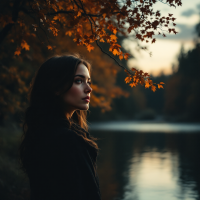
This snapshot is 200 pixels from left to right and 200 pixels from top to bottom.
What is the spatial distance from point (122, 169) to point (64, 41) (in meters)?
5.11

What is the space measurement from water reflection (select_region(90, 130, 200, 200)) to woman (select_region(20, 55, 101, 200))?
4.58 m

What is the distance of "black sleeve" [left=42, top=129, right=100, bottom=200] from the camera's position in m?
1.57

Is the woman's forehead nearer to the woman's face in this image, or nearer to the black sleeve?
the woman's face

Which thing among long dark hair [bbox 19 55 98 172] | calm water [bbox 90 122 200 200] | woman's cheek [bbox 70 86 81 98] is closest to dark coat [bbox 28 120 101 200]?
long dark hair [bbox 19 55 98 172]

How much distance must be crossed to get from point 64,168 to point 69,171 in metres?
0.03

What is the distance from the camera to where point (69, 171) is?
1571mm

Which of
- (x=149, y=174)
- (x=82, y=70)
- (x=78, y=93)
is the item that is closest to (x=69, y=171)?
(x=78, y=93)

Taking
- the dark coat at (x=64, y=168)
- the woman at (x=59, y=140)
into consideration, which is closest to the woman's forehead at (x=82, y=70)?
the woman at (x=59, y=140)

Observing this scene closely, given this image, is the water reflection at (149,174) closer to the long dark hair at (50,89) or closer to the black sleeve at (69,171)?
the long dark hair at (50,89)

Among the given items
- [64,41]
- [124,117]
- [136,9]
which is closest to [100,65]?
[64,41]

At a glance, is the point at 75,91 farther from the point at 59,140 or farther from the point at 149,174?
the point at 149,174

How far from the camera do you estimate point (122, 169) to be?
30.1 feet

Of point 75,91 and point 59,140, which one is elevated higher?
point 75,91

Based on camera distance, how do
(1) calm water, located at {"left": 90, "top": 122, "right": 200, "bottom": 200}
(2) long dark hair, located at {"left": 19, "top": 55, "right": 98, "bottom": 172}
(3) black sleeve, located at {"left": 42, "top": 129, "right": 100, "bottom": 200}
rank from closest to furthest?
(3) black sleeve, located at {"left": 42, "top": 129, "right": 100, "bottom": 200} < (2) long dark hair, located at {"left": 19, "top": 55, "right": 98, "bottom": 172} < (1) calm water, located at {"left": 90, "top": 122, "right": 200, "bottom": 200}
